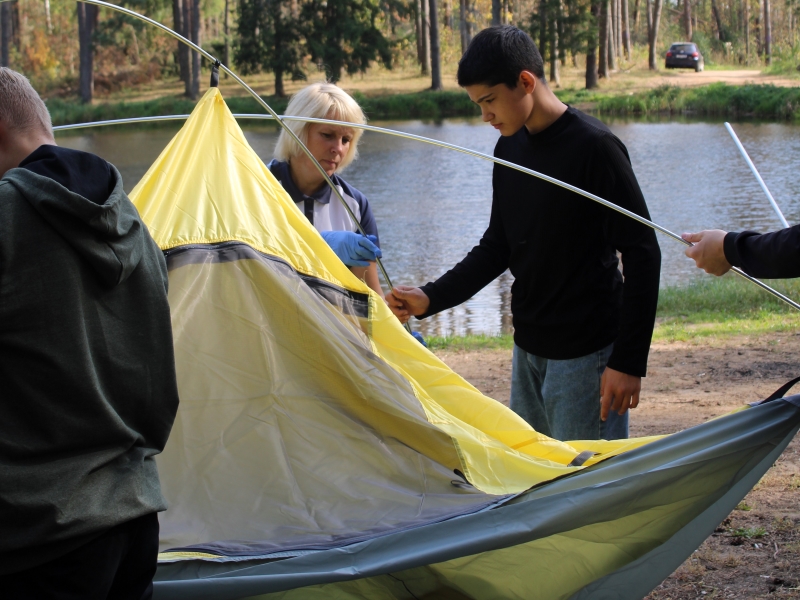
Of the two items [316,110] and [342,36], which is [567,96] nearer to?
[342,36]

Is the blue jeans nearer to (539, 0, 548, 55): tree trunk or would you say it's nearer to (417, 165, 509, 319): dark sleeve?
(417, 165, 509, 319): dark sleeve

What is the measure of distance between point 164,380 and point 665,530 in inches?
49.2

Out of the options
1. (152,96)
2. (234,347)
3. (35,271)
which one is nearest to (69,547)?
(35,271)

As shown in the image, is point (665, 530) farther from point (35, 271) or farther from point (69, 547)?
point (35, 271)

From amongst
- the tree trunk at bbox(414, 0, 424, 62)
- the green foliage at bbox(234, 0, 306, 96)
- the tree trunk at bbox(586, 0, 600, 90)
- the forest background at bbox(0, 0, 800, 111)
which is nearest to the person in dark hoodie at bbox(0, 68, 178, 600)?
the forest background at bbox(0, 0, 800, 111)

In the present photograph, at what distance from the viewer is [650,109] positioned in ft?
83.5

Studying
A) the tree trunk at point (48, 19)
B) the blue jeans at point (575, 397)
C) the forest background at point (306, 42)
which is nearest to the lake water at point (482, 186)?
the blue jeans at point (575, 397)

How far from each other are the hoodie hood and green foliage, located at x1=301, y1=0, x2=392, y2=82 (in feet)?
105

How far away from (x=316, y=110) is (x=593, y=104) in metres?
24.8

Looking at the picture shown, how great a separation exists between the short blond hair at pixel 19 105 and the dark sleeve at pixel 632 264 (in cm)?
153

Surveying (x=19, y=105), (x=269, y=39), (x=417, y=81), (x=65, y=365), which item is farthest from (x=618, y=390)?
(x=417, y=81)

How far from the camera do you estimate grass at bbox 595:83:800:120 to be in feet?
73.9

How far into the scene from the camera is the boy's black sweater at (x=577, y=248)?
95.5 inches

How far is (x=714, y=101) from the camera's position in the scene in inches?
962
